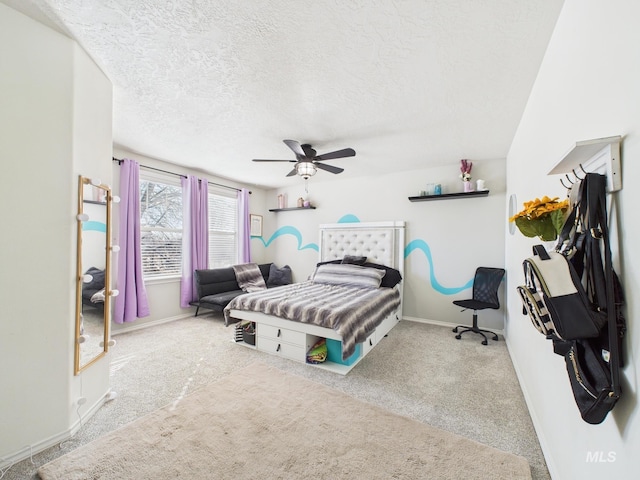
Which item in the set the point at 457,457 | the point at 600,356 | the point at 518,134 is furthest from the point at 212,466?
the point at 518,134

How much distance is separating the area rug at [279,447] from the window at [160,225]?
2.58 metres

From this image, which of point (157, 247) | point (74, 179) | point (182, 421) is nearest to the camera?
point (74, 179)

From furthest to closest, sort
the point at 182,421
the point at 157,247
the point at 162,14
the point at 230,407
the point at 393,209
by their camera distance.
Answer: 1. the point at 393,209
2. the point at 157,247
3. the point at 230,407
4. the point at 182,421
5. the point at 162,14

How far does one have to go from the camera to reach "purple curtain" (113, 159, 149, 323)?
342 cm

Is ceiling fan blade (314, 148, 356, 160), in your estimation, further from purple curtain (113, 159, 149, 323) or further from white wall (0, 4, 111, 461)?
purple curtain (113, 159, 149, 323)

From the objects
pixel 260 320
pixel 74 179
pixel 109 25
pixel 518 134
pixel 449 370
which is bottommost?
pixel 449 370

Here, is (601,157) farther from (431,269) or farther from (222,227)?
(222,227)

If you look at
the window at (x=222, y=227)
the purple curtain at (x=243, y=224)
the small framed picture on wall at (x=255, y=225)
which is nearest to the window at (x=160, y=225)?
the window at (x=222, y=227)

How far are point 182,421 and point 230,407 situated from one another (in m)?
0.32

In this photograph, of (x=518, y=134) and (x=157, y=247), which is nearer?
(x=518, y=134)

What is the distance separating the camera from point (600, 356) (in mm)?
829

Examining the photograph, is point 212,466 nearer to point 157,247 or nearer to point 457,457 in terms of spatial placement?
point 457,457

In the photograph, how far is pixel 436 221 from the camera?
4.09 m

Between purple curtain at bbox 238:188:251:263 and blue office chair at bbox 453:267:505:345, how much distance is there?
3.78 meters
